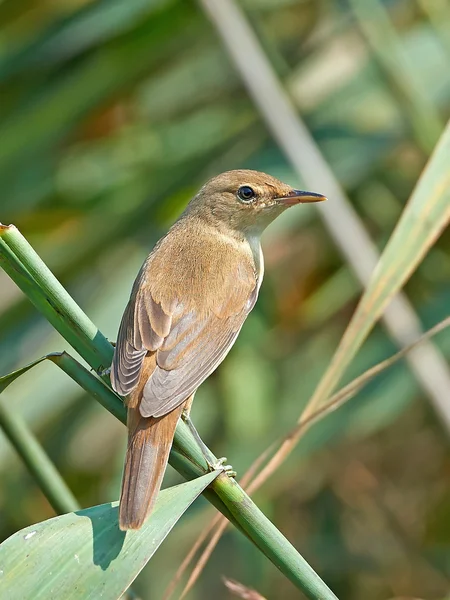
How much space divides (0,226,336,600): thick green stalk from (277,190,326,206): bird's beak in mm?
1105

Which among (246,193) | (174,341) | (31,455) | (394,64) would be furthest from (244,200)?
(31,455)

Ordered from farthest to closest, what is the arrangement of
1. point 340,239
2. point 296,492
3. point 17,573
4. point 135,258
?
point 296,492 < point 135,258 < point 340,239 < point 17,573

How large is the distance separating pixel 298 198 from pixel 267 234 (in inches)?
41.0

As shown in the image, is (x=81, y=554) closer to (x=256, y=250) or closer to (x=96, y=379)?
(x=96, y=379)

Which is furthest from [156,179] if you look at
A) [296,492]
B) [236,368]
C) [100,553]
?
[100,553]

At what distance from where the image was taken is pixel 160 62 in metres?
3.97

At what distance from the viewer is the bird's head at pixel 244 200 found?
2918 millimetres

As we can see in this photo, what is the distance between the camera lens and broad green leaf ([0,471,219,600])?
4.65ft

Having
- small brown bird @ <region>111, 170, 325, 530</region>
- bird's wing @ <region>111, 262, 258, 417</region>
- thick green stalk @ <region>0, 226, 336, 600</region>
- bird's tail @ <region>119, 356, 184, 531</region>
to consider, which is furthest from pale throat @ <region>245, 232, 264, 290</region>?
thick green stalk @ <region>0, 226, 336, 600</region>

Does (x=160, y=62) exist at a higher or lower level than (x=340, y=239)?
higher

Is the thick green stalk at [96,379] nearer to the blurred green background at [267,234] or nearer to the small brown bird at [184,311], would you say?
the small brown bird at [184,311]

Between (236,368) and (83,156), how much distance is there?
3.64 feet

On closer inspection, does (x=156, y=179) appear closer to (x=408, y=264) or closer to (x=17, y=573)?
(x=408, y=264)

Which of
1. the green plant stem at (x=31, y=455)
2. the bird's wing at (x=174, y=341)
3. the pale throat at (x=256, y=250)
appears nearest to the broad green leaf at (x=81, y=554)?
the green plant stem at (x=31, y=455)
